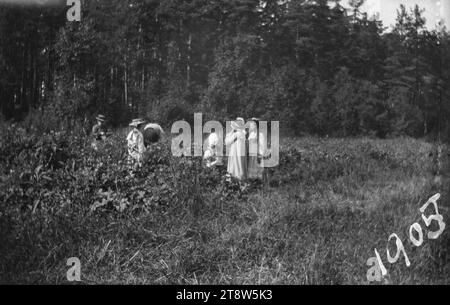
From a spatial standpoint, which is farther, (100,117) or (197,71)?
(197,71)

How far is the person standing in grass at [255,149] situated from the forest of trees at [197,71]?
4.60ft

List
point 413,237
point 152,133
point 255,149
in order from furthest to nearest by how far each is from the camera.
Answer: point 152,133
point 255,149
point 413,237

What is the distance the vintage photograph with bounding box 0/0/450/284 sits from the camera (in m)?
3.14

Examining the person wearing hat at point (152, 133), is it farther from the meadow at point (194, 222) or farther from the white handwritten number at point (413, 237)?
the white handwritten number at point (413, 237)

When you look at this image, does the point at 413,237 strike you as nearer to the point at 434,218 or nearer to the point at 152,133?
the point at 434,218

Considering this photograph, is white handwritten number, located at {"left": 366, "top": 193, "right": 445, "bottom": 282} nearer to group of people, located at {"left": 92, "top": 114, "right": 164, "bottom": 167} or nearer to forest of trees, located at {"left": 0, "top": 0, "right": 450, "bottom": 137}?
forest of trees, located at {"left": 0, "top": 0, "right": 450, "bottom": 137}

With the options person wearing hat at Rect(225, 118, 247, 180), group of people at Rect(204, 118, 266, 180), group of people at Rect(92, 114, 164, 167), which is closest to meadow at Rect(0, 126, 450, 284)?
group of people at Rect(92, 114, 164, 167)

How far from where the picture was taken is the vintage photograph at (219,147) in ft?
10.3

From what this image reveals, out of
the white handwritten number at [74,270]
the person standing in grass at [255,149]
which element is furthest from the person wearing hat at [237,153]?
the white handwritten number at [74,270]

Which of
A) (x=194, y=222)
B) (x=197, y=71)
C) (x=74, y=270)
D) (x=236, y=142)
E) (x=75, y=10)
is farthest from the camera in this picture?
(x=197, y=71)

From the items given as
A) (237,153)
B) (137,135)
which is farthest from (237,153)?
(137,135)

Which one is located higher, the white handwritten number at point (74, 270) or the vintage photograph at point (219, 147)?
the vintage photograph at point (219, 147)

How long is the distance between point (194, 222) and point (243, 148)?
3227mm

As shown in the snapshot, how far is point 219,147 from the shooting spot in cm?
684
